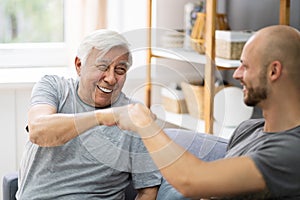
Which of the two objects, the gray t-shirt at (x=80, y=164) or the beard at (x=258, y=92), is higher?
the beard at (x=258, y=92)

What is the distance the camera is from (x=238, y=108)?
115 inches

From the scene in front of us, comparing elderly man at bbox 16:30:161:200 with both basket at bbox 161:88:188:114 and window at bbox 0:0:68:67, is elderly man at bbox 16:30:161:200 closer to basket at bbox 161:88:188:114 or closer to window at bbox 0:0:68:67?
basket at bbox 161:88:188:114

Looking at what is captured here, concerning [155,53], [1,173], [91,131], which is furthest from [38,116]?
[1,173]

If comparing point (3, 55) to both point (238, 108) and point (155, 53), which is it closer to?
point (155, 53)

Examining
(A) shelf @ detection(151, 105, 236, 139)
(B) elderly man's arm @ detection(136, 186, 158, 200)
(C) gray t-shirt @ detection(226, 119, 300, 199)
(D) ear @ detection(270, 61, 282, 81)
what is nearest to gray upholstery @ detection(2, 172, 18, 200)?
(B) elderly man's arm @ detection(136, 186, 158, 200)

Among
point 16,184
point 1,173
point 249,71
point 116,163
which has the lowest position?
point 1,173

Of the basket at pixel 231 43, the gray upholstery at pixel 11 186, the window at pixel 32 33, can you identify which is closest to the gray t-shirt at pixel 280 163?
the gray upholstery at pixel 11 186

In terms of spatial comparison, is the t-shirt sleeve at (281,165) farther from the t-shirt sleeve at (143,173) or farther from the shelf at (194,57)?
the shelf at (194,57)

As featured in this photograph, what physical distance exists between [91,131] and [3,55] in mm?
1559

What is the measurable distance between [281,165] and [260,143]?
14cm

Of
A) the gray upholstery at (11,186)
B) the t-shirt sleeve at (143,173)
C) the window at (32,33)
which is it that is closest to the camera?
the t-shirt sleeve at (143,173)

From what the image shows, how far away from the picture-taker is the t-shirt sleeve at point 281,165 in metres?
1.63

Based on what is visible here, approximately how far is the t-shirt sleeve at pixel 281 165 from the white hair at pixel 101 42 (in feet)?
1.73

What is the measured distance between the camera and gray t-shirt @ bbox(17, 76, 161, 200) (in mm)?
2090
